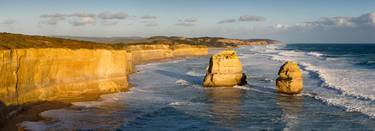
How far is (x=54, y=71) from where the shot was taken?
2381 centimetres

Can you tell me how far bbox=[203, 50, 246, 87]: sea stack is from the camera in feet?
103

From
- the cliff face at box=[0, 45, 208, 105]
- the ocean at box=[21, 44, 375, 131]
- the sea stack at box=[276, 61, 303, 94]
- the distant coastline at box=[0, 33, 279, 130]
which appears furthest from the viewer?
the sea stack at box=[276, 61, 303, 94]

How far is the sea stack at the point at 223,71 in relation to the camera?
31516 millimetres

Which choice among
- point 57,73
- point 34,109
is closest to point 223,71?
point 57,73

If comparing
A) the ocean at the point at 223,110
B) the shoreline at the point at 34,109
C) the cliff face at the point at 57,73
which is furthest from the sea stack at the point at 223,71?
the shoreline at the point at 34,109

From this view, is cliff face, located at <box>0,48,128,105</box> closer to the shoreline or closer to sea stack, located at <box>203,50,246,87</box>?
the shoreline

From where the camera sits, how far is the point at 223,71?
31.7 metres

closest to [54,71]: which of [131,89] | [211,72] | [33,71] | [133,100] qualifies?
[33,71]

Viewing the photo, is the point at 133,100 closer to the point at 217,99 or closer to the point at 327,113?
the point at 217,99

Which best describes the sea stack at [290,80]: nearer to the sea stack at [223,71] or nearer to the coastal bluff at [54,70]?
the sea stack at [223,71]

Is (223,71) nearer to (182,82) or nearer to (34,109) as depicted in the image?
(182,82)

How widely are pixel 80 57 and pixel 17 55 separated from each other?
570 cm

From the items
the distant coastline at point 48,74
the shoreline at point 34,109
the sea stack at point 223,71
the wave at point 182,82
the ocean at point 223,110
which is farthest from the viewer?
the wave at point 182,82

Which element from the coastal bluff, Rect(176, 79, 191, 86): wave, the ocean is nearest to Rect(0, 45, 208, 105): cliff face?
the coastal bluff
